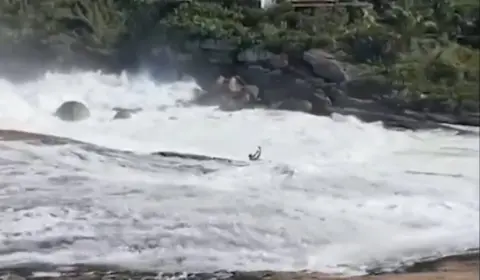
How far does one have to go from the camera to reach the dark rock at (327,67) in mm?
1032

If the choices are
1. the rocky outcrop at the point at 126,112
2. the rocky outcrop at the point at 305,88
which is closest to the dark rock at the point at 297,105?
the rocky outcrop at the point at 305,88

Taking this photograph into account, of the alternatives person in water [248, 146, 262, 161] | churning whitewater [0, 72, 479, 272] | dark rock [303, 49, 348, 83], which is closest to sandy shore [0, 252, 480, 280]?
churning whitewater [0, 72, 479, 272]

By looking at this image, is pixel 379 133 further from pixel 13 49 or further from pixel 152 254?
pixel 13 49

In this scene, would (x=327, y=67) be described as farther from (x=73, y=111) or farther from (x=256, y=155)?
(x=73, y=111)

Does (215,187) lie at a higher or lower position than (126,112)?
lower

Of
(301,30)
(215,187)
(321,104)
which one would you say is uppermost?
(301,30)

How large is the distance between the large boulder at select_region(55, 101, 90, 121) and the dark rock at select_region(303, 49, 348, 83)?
38cm

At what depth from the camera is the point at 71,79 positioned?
1108 millimetres

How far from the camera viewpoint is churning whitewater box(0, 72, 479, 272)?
0.99m

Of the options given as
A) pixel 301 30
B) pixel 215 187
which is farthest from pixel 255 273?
pixel 301 30

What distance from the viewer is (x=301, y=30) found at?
104 cm

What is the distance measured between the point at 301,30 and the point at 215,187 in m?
0.28

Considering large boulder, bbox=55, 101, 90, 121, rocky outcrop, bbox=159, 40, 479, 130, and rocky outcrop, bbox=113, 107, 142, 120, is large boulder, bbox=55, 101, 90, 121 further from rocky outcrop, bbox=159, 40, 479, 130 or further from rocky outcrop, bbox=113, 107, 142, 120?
rocky outcrop, bbox=159, 40, 479, 130

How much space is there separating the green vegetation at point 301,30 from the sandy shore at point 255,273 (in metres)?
0.24
